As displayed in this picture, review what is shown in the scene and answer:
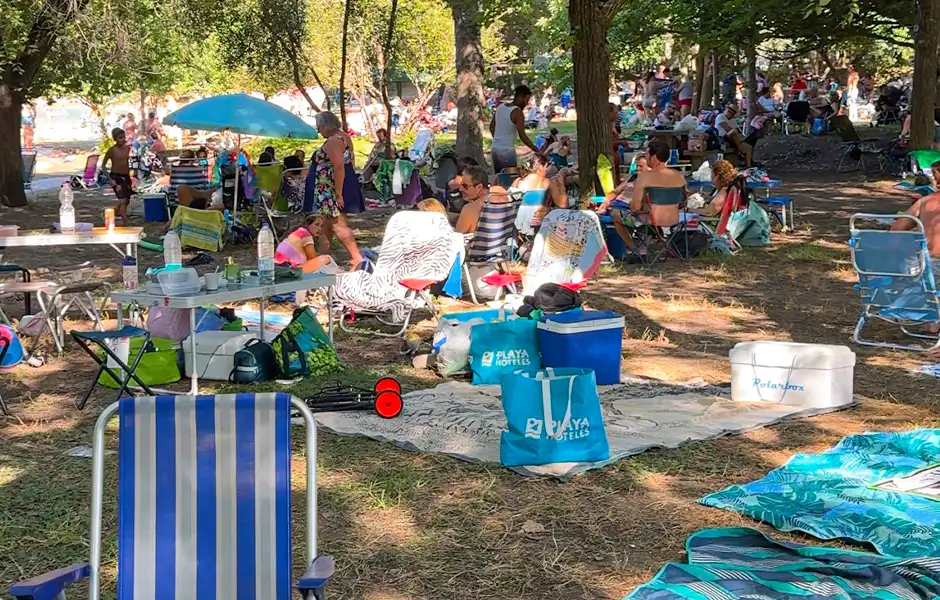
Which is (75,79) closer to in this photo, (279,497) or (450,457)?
(450,457)

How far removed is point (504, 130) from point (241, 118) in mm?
3193

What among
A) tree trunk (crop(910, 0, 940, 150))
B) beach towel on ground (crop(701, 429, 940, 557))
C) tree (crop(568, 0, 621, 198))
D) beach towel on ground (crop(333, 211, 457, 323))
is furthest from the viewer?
tree trunk (crop(910, 0, 940, 150))

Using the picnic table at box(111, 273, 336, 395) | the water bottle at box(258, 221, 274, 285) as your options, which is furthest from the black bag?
the water bottle at box(258, 221, 274, 285)

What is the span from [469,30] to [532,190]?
8991mm

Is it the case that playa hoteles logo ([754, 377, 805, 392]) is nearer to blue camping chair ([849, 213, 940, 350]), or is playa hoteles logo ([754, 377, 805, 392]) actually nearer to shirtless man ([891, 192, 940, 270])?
blue camping chair ([849, 213, 940, 350])

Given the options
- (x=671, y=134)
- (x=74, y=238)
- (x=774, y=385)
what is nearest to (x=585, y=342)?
(x=774, y=385)

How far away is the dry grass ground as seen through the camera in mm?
4137

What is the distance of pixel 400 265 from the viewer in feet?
28.3

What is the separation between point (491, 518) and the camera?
4609 mm

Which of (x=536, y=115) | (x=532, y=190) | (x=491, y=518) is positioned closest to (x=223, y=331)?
(x=491, y=518)

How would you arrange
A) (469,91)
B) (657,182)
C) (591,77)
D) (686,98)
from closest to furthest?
(657,182), (591,77), (469,91), (686,98)

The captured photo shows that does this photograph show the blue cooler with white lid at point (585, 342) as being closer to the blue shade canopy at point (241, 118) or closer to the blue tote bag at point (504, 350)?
the blue tote bag at point (504, 350)

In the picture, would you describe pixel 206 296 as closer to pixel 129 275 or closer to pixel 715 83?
pixel 129 275

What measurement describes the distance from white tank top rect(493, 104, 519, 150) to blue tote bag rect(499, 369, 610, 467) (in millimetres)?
9030
